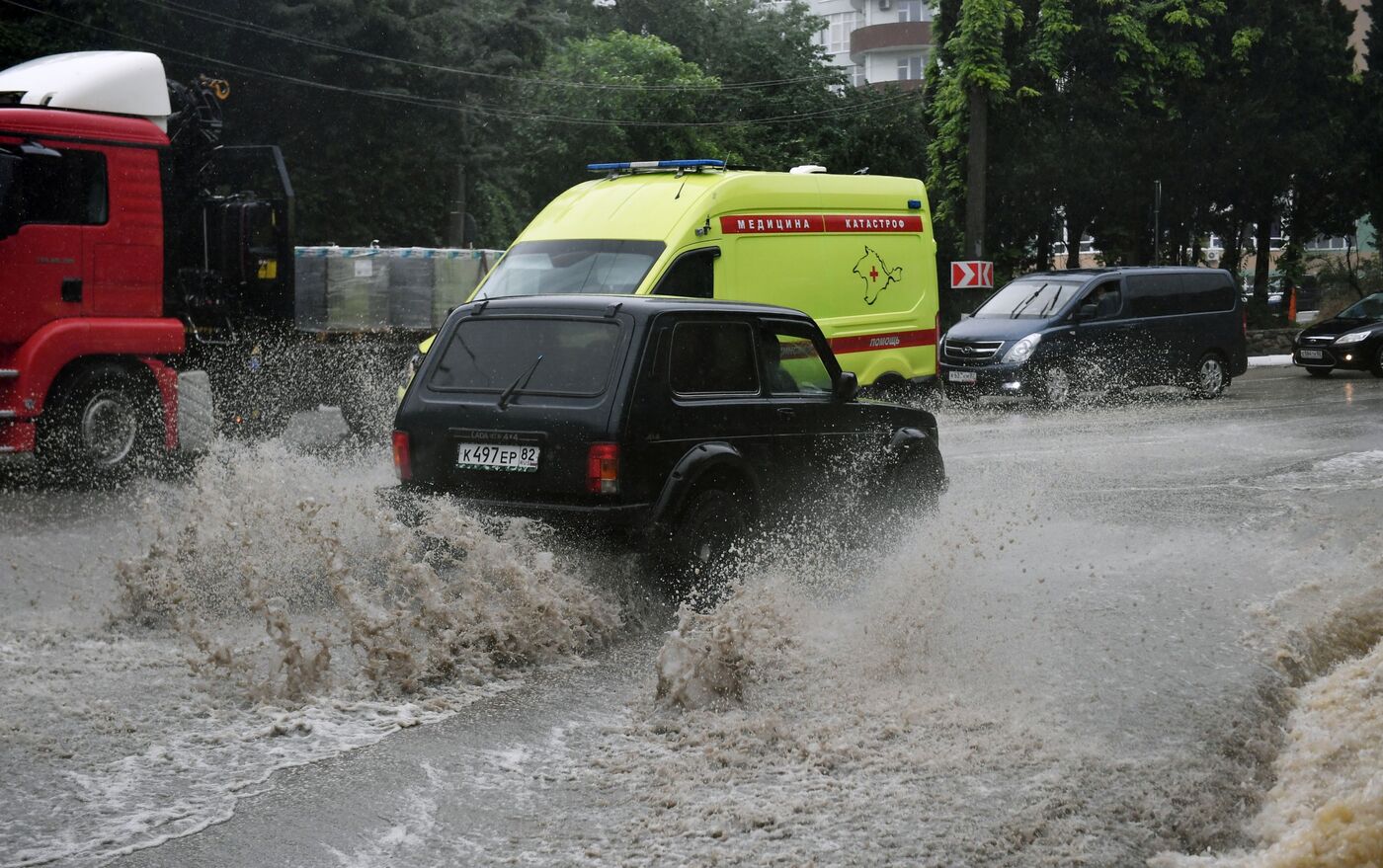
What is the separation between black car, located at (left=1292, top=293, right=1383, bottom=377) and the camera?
26.6 metres

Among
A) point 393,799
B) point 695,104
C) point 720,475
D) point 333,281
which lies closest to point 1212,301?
point 333,281

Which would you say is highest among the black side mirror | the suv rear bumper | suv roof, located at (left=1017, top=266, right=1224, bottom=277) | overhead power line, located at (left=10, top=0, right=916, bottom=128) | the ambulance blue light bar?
overhead power line, located at (left=10, top=0, right=916, bottom=128)

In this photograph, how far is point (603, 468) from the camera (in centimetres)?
712

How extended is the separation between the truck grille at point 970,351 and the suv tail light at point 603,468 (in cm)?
1385

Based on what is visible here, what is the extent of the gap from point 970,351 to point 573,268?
8.70 metres

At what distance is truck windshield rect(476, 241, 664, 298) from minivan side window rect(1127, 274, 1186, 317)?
34.0 feet

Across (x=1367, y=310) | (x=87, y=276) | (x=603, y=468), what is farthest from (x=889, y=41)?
(x=603, y=468)

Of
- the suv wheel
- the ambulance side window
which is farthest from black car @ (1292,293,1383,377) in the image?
the suv wheel

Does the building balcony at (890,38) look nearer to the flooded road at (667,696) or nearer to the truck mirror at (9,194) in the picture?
the truck mirror at (9,194)

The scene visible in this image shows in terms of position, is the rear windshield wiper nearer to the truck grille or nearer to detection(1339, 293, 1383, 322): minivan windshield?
the truck grille

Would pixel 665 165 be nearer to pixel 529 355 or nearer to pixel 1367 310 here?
pixel 529 355

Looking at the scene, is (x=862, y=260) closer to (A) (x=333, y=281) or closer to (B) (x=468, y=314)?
(A) (x=333, y=281)

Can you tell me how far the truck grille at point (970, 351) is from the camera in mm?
20328

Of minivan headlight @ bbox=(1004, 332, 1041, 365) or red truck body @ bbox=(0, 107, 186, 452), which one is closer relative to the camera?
red truck body @ bbox=(0, 107, 186, 452)
